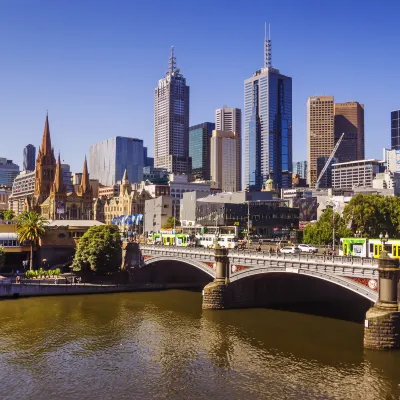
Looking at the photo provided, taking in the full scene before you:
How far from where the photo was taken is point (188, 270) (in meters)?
111

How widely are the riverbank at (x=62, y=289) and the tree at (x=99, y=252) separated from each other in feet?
14.6

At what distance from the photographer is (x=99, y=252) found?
103812 mm

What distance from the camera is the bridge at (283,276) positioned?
186ft

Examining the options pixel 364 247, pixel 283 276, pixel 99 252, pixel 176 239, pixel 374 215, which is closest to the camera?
pixel 364 247

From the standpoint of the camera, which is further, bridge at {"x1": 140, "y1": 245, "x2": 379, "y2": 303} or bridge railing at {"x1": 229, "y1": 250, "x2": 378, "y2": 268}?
bridge railing at {"x1": 229, "y1": 250, "x2": 378, "y2": 268}

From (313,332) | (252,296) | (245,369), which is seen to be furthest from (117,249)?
(245,369)

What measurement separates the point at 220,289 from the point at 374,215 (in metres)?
49.5

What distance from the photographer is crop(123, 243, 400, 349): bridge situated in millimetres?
56594

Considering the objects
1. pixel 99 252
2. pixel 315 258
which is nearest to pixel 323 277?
pixel 315 258

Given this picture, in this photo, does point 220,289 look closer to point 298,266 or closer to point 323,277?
point 298,266

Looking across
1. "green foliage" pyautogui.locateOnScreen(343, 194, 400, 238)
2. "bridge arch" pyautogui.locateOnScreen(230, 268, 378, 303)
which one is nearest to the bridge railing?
"bridge arch" pyautogui.locateOnScreen(230, 268, 378, 303)

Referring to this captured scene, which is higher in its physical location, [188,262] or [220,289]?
[188,262]

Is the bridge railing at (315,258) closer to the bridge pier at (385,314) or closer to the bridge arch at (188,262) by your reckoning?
the bridge pier at (385,314)

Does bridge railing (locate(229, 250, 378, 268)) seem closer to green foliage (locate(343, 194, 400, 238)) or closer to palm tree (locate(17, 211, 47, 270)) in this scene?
green foliage (locate(343, 194, 400, 238))
